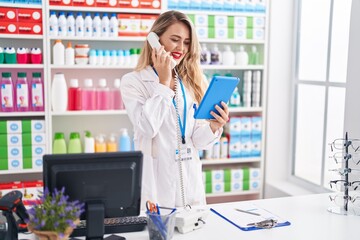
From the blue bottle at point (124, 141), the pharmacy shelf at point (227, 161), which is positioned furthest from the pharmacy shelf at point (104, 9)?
the pharmacy shelf at point (227, 161)

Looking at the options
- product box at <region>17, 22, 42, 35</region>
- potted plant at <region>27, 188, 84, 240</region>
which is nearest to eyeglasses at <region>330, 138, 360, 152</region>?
potted plant at <region>27, 188, 84, 240</region>

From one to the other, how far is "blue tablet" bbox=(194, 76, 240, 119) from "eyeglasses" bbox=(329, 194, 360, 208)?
2.51ft

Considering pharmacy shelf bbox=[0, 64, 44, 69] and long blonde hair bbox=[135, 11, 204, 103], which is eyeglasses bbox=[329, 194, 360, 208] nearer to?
long blonde hair bbox=[135, 11, 204, 103]

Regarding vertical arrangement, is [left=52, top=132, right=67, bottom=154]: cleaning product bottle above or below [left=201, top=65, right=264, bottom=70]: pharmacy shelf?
below

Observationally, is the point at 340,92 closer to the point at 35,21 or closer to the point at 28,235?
the point at 35,21

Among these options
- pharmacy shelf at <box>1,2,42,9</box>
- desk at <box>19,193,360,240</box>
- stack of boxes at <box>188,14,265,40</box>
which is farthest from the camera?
stack of boxes at <box>188,14,265,40</box>

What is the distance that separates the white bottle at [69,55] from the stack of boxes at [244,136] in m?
1.49

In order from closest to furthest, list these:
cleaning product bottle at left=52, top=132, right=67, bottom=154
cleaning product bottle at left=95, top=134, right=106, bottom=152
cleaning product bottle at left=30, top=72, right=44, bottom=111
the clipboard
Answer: the clipboard < cleaning product bottle at left=30, top=72, right=44, bottom=111 < cleaning product bottle at left=52, top=132, right=67, bottom=154 < cleaning product bottle at left=95, top=134, right=106, bottom=152

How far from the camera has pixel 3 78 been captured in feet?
11.5

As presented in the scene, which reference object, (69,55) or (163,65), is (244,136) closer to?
(69,55)

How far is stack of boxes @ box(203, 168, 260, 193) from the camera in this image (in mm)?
4066

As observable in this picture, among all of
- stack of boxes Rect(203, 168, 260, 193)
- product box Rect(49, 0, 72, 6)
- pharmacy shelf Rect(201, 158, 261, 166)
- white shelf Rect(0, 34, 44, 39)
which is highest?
product box Rect(49, 0, 72, 6)

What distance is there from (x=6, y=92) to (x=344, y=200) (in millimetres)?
2582

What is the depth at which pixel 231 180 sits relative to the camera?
4145mm
